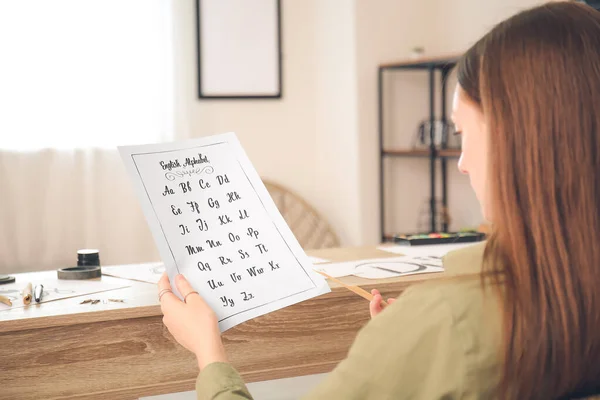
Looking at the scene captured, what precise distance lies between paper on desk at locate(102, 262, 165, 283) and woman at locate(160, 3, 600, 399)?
992 millimetres

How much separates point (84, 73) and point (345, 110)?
1.26 metres

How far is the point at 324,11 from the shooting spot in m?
3.87

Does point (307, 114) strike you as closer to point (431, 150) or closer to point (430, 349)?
point (431, 150)

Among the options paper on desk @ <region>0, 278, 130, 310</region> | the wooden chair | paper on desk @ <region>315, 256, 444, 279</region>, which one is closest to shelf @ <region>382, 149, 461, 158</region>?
the wooden chair

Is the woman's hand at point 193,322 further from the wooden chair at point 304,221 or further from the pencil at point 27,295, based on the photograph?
the wooden chair at point 304,221

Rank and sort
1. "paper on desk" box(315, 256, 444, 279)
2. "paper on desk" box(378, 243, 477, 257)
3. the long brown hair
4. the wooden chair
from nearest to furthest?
the long brown hair, "paper on desk" box(315, 256, 444, 279), "paper on desk" box(378, 243, 477, 257), the wooden chair

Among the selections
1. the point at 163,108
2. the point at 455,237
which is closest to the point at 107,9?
the point at 163,108

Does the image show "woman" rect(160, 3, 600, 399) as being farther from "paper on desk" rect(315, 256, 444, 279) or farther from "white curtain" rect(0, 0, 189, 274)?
"white curtain" rect(0, 0, 189, 274)

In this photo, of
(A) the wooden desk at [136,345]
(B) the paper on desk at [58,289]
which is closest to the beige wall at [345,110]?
(B) the paper on desk at [58,289]

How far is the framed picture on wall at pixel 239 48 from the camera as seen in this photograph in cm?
370

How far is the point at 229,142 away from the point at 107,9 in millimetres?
2533

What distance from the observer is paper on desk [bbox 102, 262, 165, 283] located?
1.64m

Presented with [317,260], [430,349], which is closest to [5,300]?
[317,260]

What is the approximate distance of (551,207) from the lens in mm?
695
